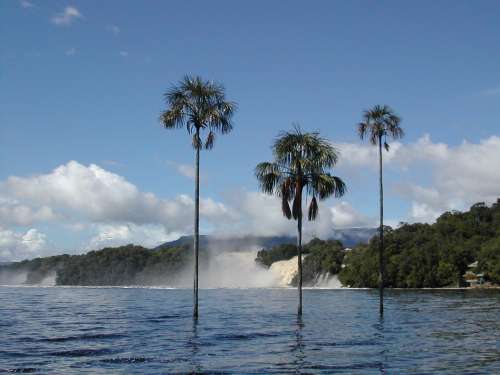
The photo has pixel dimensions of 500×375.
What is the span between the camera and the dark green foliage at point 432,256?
6152 inches

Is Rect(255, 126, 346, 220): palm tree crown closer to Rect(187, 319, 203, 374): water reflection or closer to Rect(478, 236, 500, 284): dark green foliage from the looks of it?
Rect(187, 319, 203, 374): water reflection

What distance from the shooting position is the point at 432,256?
527 feet

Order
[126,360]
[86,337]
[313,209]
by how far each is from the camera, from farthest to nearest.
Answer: [313,209], [86,337], [126,360]

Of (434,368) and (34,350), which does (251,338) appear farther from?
(434,368)

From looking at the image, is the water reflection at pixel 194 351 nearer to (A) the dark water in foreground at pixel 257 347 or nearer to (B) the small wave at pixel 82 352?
(A) the dark water in foreground at pixel 257 347

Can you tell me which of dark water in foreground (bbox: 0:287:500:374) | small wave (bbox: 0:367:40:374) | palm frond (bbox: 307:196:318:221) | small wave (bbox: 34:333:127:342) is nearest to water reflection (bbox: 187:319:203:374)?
dark water in foreground (bbox: 0:287:500:374)

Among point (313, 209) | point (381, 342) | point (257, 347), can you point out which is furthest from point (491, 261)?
point (257, 347)

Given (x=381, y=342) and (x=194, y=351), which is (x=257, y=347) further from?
(x=381, y=342)

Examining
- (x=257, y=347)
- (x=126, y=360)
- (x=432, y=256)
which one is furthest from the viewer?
(x=432, y=256)

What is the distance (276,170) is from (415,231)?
16451 cm

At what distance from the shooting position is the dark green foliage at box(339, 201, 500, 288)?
513 ft

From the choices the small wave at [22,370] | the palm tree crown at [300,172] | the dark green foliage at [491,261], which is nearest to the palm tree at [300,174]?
the palm tree crown at [300,172]

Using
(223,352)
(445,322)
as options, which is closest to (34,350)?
(223,352)

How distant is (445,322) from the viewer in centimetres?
4544
